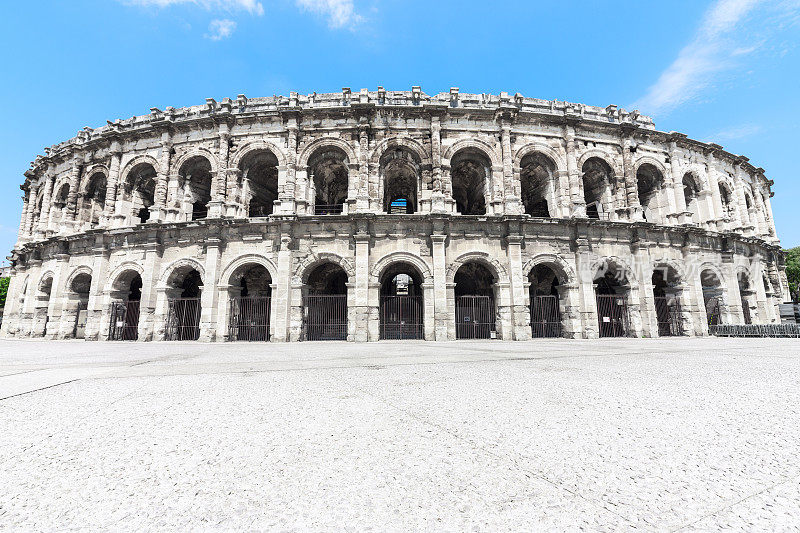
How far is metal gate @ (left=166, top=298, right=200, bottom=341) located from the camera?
13922mm

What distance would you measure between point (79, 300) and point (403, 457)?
21302 mm

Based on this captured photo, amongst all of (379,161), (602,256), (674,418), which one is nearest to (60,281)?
(379,161)

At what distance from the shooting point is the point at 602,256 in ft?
46.6

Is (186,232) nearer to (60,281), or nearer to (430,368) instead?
(60,281)

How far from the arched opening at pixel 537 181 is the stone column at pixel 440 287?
5.91m

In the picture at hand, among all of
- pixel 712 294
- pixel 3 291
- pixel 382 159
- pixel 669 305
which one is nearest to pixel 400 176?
pixel 382 159

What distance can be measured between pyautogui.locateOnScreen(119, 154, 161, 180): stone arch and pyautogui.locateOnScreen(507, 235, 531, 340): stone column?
1714 centimetres

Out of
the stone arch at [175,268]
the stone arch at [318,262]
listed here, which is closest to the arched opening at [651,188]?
the stone arch at [318,262]

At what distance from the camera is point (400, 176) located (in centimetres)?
1712

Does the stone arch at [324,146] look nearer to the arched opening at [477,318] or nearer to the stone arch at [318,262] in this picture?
the stone arch at [318,262]

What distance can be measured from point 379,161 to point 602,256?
433 inches

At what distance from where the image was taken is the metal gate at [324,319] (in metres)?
14.0

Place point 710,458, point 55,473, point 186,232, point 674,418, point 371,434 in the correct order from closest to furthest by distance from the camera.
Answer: point 55,473 → point 710,458 → point 371,434 → point 674,418 → point 186,232

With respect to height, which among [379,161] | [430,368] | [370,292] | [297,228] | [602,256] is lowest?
[430,368]
